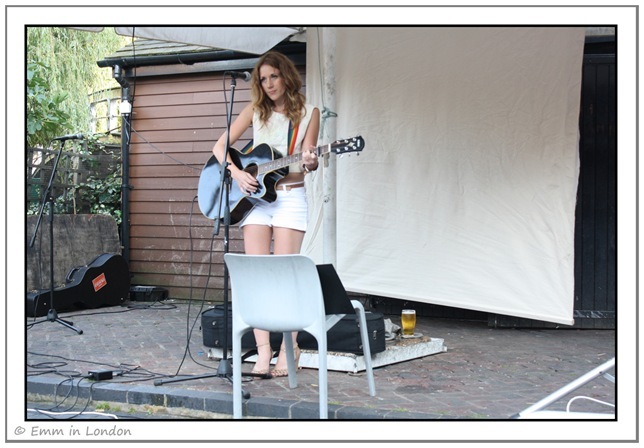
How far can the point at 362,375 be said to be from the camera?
414cm

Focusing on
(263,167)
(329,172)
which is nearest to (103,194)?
(329,172)

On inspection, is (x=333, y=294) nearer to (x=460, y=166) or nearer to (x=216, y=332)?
(x=216, y=332)

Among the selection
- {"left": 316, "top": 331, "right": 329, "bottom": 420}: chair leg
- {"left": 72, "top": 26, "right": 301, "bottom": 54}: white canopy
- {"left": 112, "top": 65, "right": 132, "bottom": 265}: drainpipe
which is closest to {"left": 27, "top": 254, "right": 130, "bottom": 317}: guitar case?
{"left": 112, "top": 65, "right": 132, "bottom": 265}: drainpipe

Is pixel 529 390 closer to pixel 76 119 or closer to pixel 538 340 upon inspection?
pixel 538 340

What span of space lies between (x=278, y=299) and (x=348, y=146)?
3.56 feet

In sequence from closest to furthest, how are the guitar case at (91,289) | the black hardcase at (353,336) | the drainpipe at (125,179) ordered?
the black hardcase at (353,336), the guitar case at (91,289), the drainpipe at (125,179)

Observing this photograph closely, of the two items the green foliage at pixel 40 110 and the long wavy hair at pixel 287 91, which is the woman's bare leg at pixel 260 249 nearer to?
the long wavy hair at pixel 287 91

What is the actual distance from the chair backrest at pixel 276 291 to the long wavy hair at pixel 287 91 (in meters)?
1.14

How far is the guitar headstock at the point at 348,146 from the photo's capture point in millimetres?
3837

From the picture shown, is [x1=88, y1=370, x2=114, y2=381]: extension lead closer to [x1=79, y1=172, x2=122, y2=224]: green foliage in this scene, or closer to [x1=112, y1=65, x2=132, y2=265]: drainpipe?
[x1=112, y1=65, x2=132, y2=265]: drainpipe

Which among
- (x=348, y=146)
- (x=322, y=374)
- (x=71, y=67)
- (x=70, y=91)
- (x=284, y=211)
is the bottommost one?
(x=322, y=374)

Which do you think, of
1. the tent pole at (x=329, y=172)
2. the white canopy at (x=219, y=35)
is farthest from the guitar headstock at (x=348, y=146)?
the white canopy at (x=219, y=35)

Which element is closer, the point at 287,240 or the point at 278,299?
the point at 278,299
